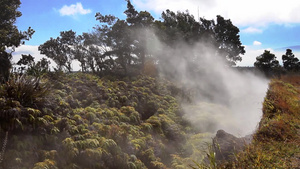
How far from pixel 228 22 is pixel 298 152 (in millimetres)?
34987

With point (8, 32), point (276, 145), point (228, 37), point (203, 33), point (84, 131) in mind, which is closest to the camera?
point (276, 145)

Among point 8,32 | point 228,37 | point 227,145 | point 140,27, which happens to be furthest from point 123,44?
point 228,37

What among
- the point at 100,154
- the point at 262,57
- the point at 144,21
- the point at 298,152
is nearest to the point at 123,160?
the point at 100,154

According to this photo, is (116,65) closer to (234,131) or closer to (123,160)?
(234,131)

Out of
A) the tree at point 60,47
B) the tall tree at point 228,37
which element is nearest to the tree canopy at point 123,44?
the tree at point 60,47

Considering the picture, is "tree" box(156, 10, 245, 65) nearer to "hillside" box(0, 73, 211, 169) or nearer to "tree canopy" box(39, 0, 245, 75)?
"tree canopy" box(39, 0, 245, 75)

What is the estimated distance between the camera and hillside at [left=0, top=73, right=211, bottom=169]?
22.4 ft

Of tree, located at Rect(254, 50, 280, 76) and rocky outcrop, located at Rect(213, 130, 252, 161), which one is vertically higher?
tree, located at Rect(254, 50, 280, 76)

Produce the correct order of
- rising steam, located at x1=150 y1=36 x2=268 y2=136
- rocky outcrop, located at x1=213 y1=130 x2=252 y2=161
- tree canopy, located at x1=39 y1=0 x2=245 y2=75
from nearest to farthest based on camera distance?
rocky outcrop, located at x1=213 y1=130 x2=252 y2=161 → rising steam, located at x1=150 y1=36 x2=268 y2=136 → tree canopy, located at x1=39 y1=0 x2=245 y2=75

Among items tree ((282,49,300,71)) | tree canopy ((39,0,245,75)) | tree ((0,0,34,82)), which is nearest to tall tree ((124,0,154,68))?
tree canopy ((39,0,245,75))

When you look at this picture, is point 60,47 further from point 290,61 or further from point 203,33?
point 290,61

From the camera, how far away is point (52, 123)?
784cm

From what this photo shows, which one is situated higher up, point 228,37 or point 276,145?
point 228,37

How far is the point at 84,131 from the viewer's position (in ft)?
27.2
